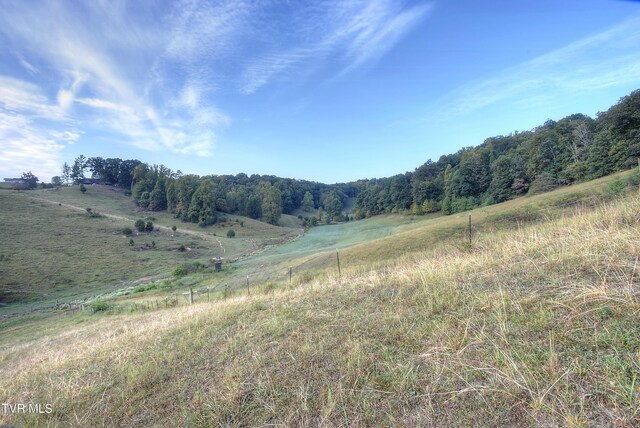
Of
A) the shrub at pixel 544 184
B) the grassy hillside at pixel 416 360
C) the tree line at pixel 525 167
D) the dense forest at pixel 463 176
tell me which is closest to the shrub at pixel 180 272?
the grassy hillside at pixel 416 360

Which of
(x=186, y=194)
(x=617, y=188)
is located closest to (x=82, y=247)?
(x=186, y=194)

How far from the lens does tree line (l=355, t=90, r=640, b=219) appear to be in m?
46.1

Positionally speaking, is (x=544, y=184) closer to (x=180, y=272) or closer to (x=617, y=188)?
(x=617, y=188)

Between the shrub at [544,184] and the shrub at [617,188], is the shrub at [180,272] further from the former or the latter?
the shrub at [544,184]

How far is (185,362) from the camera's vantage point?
4719 millimetres

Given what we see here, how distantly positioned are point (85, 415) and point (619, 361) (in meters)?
5.77

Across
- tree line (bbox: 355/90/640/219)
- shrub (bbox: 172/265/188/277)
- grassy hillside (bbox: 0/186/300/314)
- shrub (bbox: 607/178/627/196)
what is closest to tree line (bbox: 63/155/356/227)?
grassy hillside (bbox: 0/186/300/314)

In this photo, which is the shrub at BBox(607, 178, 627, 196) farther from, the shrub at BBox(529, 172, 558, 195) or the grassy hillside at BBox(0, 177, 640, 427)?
the shrub at BBox(529, 172, 558, 195)

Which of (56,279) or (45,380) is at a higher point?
(45,380)

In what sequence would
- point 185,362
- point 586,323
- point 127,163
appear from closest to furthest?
point 586,323, point 185,362, point 127,163

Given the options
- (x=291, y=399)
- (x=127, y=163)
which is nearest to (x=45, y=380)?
(x=291, y=399)

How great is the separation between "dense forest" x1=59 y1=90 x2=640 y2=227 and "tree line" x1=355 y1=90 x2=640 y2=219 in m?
0.12

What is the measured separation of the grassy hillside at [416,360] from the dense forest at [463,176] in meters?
56.2

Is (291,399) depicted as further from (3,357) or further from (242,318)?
(3,357)
